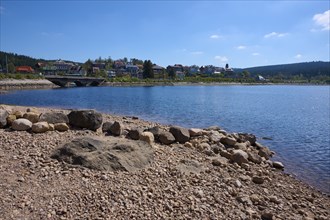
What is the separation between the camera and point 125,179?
8141mm

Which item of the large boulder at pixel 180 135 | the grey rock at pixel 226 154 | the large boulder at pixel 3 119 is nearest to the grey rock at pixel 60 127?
the large boulder at pixel 3 119

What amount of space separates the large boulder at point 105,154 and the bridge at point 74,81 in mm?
103975

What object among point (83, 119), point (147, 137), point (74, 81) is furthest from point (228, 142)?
point (74, 81)

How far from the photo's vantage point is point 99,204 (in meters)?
6.75

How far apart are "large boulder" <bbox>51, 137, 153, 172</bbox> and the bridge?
341ft

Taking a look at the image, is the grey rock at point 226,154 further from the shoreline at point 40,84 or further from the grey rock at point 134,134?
the shoreline at point 40,84

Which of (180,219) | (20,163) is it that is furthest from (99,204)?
(20,163)

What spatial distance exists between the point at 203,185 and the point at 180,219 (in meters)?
2.30

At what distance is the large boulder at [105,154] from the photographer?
28.5ft

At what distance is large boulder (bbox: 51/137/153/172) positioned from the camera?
28.5ft

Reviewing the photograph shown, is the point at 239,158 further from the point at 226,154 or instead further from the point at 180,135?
the point at 180,135

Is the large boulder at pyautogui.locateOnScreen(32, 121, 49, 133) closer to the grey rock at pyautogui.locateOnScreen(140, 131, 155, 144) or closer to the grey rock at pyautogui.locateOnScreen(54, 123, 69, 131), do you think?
the grey rock at pyautogui.locateOnScreen(54, 123, 69, 131)

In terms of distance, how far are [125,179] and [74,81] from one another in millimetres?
113105

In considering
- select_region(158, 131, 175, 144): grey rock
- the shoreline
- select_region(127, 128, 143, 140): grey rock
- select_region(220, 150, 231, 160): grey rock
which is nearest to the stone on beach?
select_region(127, 128, 143, 140): grey rock
